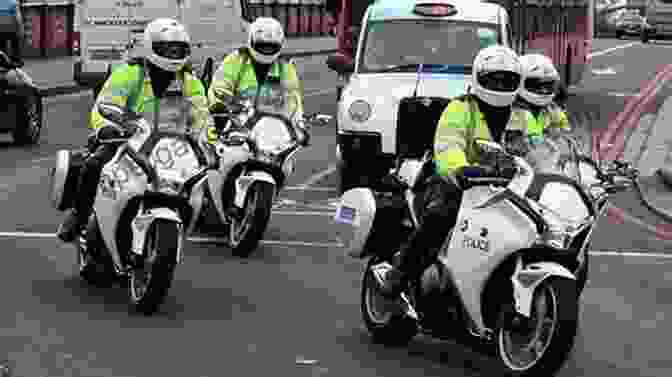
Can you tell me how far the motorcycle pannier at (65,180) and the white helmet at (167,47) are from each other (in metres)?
0.83

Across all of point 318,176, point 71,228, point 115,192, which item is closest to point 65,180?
point 71,228

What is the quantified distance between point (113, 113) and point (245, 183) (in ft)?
9.44

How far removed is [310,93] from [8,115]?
14938 mm

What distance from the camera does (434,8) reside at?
20594mm

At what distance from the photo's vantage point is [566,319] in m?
8.75

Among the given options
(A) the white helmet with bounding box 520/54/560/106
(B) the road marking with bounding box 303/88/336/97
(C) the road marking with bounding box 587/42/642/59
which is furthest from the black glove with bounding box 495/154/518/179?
(C) the road marking with bounding box 587/42/642/59

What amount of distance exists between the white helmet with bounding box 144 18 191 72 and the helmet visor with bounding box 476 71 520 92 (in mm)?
2848

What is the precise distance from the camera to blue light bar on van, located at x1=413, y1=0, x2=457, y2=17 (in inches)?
808

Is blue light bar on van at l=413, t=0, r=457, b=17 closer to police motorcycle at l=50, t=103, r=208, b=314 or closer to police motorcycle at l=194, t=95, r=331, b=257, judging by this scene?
police motorcycle at l=194, t=95, r=331, b=257

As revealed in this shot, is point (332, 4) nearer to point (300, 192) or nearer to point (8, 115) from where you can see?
point (8, 115)

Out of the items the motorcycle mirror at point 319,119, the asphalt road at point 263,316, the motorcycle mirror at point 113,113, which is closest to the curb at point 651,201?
the asphalt road at point 263,316

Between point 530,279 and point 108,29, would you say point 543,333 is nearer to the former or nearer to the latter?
point 530,279

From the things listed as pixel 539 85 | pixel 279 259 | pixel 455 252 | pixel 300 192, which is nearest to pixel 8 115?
pixel 300 192

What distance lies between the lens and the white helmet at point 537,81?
11.4 metres
